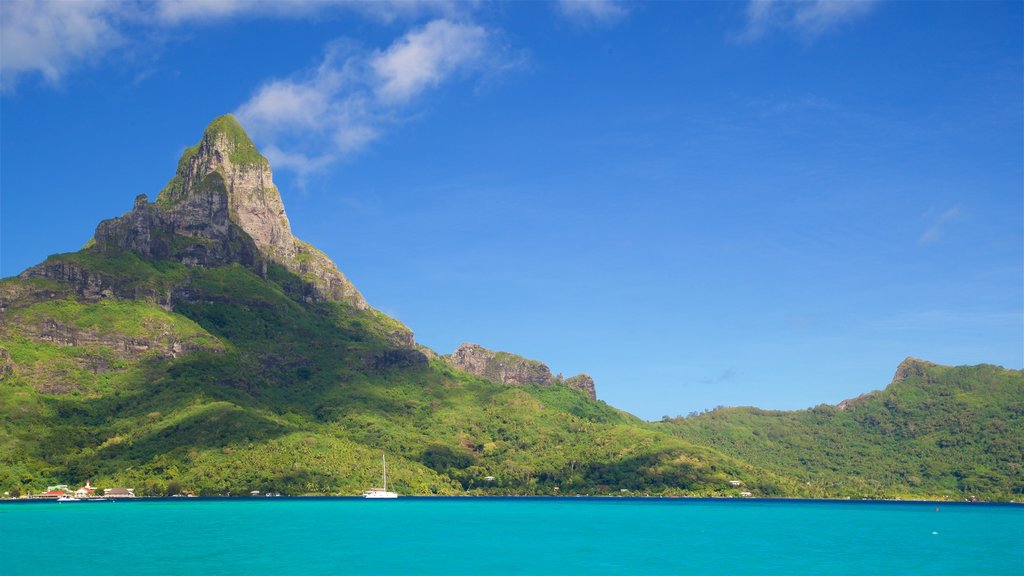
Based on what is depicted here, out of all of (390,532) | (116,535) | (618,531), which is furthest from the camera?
(618,531)

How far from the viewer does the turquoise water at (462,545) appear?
314 ft

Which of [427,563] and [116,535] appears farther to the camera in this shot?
[116,535]

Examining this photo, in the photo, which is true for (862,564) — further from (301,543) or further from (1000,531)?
(1000,531)

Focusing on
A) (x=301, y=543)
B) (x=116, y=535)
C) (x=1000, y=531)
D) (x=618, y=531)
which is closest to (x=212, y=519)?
(x=116, y=535)

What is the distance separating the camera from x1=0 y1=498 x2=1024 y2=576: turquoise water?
95.6 meters

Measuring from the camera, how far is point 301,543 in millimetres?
115562

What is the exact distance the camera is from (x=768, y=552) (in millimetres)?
118625

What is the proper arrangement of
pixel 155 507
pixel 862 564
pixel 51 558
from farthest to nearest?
pixel 155 507 < pixel 862 564 < pixel 51 558

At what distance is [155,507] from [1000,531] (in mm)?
172052

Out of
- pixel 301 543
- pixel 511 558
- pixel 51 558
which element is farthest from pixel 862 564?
pixel 51 558

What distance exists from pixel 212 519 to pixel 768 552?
9412 centimetres

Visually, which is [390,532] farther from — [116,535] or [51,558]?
[51,558]

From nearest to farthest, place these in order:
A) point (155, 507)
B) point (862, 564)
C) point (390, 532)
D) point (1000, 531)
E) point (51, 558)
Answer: point (51, 558) → point (862, 564) → point (390, 532) → point (1000, 531) → point (155, 507)

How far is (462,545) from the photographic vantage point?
121750 millimetres
